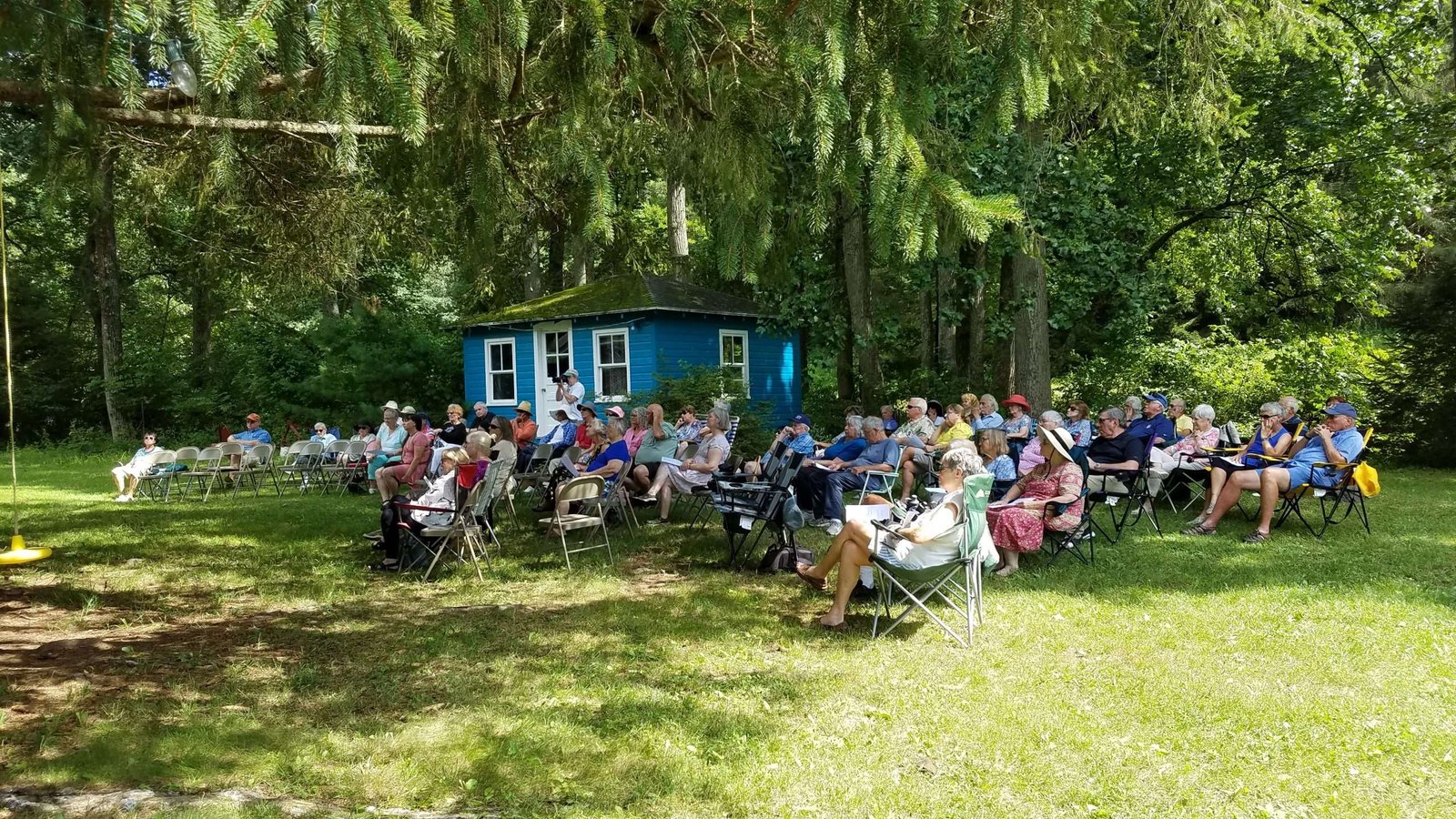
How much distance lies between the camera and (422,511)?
24.3 feet

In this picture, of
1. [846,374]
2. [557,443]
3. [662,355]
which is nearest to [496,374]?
[662,355]

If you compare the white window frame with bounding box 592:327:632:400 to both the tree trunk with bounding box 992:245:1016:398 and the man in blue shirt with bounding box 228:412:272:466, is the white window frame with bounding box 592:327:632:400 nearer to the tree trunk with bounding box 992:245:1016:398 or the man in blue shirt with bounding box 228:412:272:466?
the man in blue shirt with bounding box 228:412:272:466

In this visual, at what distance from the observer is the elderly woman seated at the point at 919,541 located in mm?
5207

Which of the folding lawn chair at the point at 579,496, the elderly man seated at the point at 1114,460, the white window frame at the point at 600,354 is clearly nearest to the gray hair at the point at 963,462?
the folding lawn chair at the point at 579,496

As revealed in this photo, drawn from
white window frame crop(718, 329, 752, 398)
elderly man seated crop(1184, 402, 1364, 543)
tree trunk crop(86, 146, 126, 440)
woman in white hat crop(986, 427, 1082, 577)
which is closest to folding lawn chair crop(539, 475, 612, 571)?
woman in white hat crop(986, 427, 1082, 577)

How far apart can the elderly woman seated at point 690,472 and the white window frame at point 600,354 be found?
7381 mm

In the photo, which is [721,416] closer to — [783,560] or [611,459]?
[611,459]

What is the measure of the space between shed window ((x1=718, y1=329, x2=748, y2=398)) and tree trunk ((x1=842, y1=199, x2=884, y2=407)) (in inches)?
121

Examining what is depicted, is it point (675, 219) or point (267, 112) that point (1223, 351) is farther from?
point (267, 112)

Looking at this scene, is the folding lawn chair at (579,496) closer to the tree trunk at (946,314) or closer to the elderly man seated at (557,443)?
the elderly man seated at (557,443)

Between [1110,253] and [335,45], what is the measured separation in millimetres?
13322

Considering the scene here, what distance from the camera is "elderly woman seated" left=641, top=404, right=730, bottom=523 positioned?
9086 millimetres

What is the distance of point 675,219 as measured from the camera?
19.4m

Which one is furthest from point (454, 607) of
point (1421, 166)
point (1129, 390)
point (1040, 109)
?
point (1421, 166)
